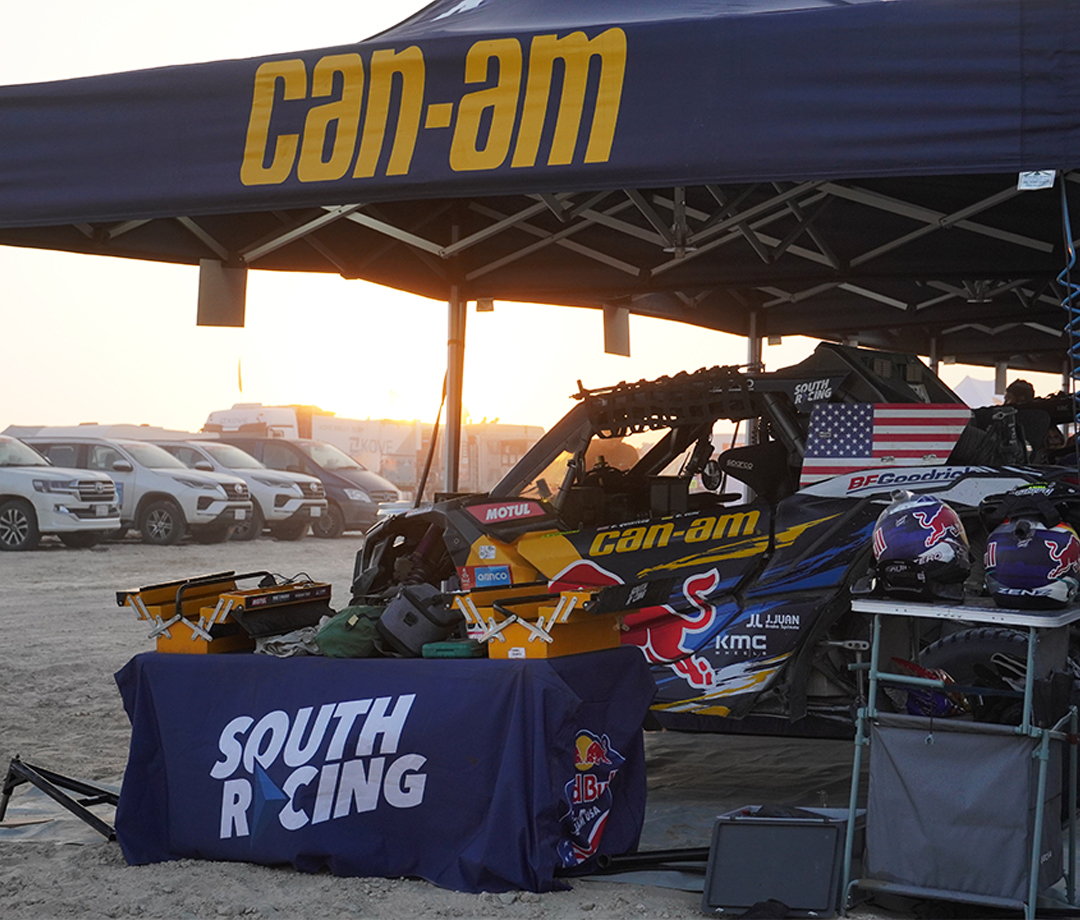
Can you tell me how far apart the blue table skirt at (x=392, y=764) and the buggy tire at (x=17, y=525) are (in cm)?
1337

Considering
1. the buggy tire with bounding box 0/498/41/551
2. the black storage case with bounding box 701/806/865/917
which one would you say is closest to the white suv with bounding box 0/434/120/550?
the buggy tire with bounding box 0/498/41/551

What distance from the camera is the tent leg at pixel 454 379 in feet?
25.7

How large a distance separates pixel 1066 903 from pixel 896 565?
1.10m

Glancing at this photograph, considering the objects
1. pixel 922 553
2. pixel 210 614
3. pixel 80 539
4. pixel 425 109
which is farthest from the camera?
pixel 80 539

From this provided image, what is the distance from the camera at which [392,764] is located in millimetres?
3977

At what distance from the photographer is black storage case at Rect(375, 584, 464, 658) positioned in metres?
4.36

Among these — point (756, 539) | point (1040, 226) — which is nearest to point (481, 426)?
point (1040, 226)

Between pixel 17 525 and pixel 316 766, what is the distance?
46.7 ft

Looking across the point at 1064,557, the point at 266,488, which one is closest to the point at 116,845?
the point at 1064,557

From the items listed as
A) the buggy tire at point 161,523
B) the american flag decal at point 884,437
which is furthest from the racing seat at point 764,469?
the buggy tire at point 161,523

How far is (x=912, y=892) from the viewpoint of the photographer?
3.49m

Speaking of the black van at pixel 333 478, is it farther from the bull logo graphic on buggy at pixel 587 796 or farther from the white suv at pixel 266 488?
the bull logo graphic on buggy at pixel 587 796

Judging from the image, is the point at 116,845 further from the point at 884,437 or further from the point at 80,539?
the point at 80,539

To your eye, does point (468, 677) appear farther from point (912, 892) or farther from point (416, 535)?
point (416, 535)
